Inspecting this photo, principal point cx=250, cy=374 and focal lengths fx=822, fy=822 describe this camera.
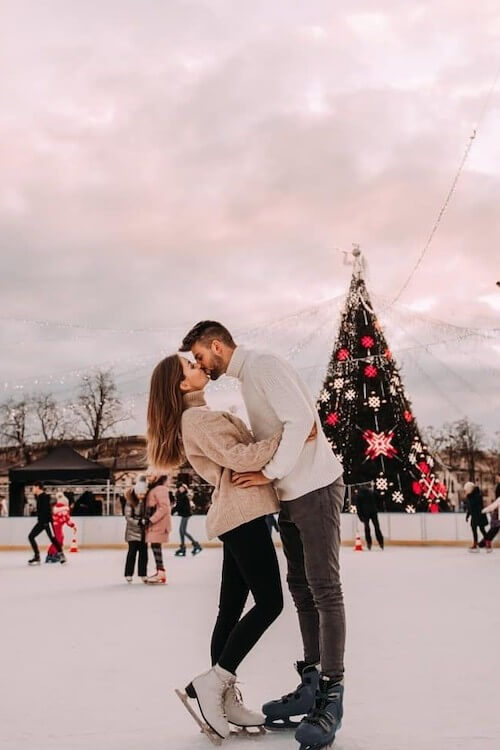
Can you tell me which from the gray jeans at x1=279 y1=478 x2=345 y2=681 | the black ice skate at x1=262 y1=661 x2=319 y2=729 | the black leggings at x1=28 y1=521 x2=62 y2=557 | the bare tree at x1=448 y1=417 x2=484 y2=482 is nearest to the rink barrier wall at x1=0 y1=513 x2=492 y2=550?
the black leggings at x1=28 y1=521 x2=62 y2=557

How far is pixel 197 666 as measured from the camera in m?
4.20

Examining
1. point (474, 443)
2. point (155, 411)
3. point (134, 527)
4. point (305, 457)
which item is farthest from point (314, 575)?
point (474, 443)

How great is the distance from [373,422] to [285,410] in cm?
1707

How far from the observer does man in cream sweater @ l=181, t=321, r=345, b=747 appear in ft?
8.86

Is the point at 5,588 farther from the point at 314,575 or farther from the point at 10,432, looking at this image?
the point at 10,432

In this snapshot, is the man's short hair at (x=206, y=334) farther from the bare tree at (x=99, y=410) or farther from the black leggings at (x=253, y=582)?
the bare tree at (x=99, y=410)

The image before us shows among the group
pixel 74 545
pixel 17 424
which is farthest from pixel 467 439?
pixel 74 545

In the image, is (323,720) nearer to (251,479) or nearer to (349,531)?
(251,479)

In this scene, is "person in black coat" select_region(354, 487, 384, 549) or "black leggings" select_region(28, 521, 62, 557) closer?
"black leggings" select_region(28, 521, 62, 557)

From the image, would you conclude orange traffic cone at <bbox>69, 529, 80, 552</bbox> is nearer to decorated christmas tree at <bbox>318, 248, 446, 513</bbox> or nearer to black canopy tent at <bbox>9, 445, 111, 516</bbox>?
black canopy tent at <bbox>9, 445, 111, 516</bbox>

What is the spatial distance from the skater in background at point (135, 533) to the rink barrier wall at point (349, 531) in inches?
345

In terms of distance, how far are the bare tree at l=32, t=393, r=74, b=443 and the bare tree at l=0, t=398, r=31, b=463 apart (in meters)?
0.51

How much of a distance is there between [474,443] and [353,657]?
4048cm

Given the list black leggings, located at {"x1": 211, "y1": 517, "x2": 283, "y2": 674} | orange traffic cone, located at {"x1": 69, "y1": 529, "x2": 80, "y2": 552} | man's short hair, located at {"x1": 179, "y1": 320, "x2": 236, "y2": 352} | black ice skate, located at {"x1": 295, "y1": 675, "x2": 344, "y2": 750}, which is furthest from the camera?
orange traffic cone, located at {"x1": 69, "y1": 529, "x2": 80, "y2": 552}
